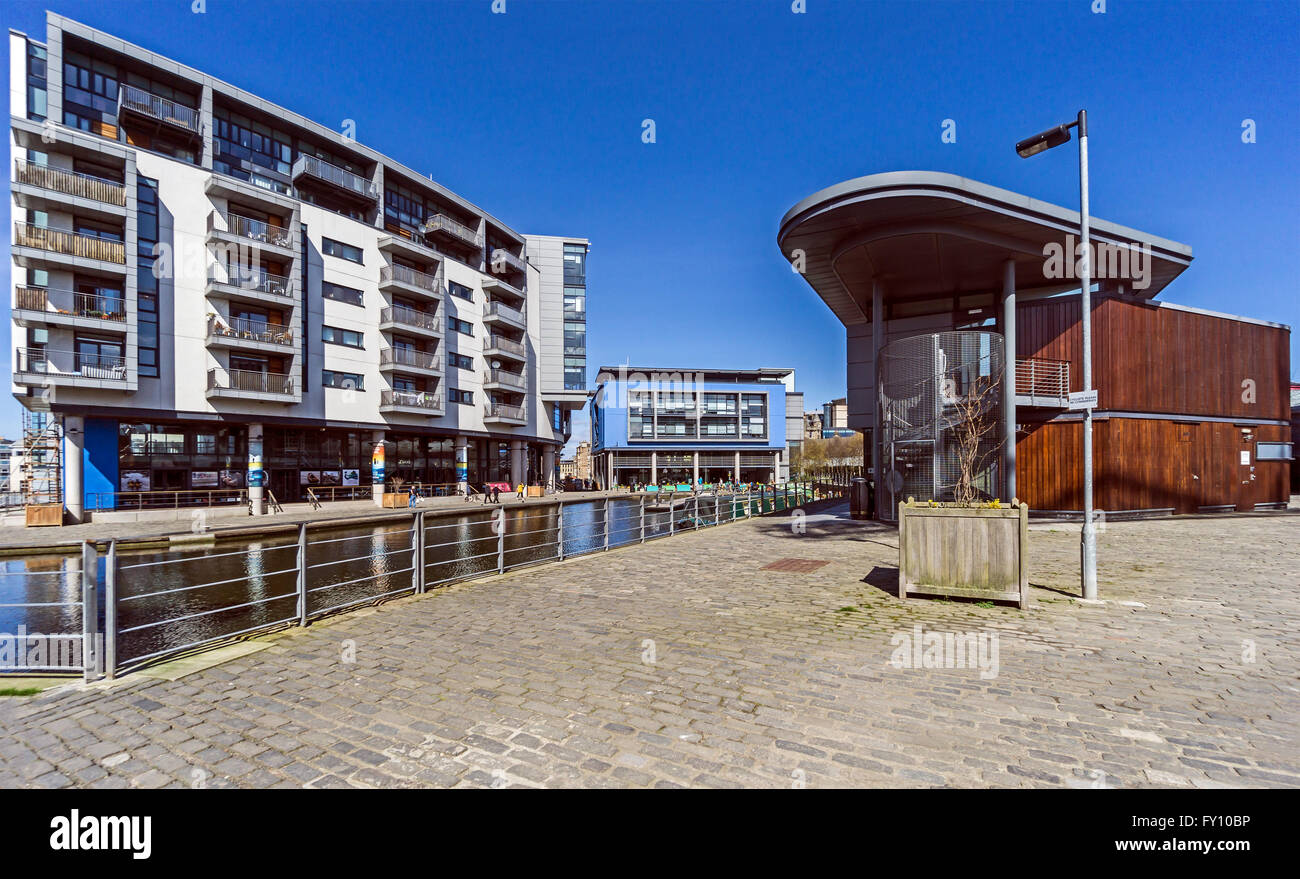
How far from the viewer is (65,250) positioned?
24766 millimetres

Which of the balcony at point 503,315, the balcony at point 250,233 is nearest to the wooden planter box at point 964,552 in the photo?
the balcony at point 250,233

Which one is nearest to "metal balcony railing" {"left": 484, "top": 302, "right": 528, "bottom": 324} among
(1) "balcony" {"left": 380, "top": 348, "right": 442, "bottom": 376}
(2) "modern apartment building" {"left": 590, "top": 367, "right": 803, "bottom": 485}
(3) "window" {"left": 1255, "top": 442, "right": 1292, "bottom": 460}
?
(1) "balcony" {"left": 380, "top": 348, "right": 442, "bottom": 376}

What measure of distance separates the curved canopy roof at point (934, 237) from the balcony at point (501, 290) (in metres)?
32.6

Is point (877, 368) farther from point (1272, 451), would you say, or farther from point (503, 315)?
point (503, 315)

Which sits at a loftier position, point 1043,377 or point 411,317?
point 411,317

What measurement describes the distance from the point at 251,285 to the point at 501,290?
19.5 meters

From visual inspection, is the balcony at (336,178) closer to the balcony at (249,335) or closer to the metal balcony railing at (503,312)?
the balcony at (249,335)

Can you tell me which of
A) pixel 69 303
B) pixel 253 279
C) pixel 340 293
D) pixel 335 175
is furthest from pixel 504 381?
pixel 69 303

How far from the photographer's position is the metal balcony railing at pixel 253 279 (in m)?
29.2

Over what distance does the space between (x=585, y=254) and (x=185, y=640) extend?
54621 millimetres

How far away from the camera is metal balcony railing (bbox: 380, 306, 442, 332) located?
37000 millimetres

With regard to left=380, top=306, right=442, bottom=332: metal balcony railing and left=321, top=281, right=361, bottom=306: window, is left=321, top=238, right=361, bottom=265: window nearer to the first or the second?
left=321, top=281, right=361, bottom=306: window
